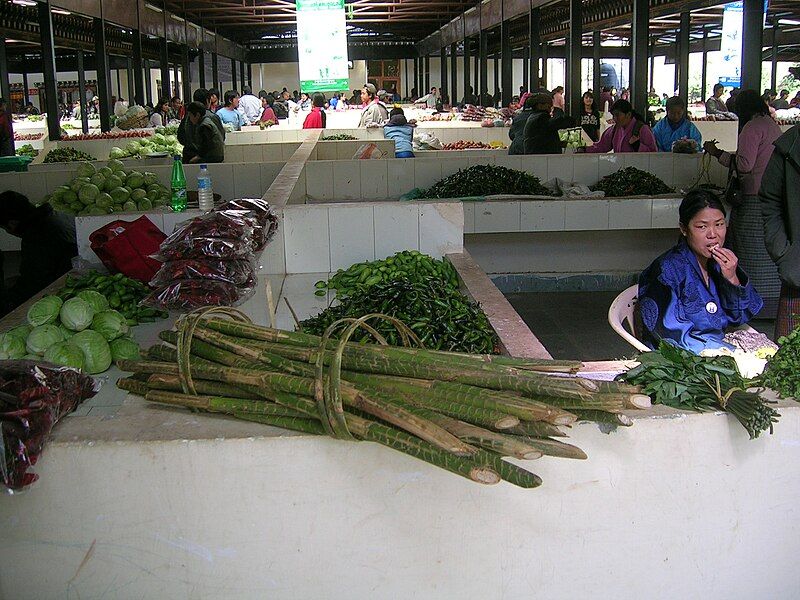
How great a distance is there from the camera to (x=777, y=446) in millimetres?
2174

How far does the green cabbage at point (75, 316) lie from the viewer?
11.8ft

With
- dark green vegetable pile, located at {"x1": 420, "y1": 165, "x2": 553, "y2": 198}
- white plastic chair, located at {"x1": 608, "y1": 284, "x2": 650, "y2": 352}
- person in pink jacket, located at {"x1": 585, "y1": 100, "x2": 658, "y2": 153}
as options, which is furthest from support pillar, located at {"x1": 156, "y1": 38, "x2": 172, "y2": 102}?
white plastic chair, located at {"x1": 608, "y1": 284, "x2": 650, "y2": 352}

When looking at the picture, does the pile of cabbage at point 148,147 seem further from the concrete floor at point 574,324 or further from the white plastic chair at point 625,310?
the white plastic chair at point 625,310

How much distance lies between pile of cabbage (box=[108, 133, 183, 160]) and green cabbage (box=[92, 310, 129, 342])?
Answer: 7874 millimetres

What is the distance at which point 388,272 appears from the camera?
4547 mm

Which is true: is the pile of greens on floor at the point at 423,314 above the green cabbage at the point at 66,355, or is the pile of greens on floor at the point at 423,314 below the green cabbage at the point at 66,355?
above

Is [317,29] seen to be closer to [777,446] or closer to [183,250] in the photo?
[183,250]

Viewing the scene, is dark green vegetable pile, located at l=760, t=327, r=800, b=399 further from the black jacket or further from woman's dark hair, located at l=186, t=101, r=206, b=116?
woman's dark hair, located at l=186, t=101, r=206, b=116

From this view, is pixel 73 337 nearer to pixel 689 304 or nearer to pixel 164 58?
pixel 689 304

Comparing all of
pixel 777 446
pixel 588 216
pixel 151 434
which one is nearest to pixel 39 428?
pixel 151 434

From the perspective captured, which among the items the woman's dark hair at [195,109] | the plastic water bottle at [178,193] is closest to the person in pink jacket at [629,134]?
the woman's dark hair at [195,109]

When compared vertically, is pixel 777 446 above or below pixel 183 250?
below

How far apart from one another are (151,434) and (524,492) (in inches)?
36.0

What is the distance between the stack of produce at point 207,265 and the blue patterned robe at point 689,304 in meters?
Result: 1.80
